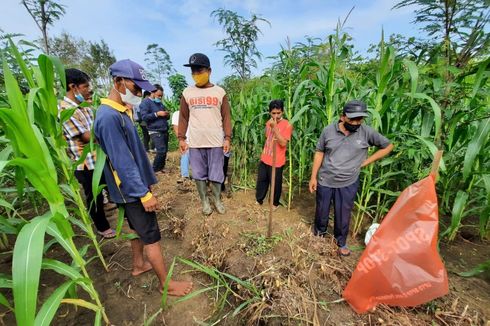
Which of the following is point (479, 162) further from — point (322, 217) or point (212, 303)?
point (212, 303)

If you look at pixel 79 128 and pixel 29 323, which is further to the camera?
pixel 79 128

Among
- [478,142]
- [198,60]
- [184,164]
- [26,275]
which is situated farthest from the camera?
[184,164]

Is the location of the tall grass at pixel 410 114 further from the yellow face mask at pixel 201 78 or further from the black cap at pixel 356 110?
the yellow face mask at pixel 201 78

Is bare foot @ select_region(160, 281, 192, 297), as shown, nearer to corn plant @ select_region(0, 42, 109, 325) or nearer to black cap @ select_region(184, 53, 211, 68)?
corn plant @ select_region(0, 42, 109, 325)

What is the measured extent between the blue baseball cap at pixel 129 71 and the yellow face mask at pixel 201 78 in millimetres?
896

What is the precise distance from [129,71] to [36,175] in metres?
0.89

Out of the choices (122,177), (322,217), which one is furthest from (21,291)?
(322,217)

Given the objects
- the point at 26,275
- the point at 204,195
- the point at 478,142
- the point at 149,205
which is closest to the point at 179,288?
the point at 149,205

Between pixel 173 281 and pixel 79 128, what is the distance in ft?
5.48

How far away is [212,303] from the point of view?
1.86m

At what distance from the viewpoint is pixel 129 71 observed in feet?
5.29

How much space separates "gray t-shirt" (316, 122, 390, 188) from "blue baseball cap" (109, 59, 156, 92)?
155cm

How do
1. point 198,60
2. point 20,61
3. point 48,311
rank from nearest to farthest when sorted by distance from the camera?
point 48,311, point 20,61, point 198,60

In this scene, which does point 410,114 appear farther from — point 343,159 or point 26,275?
point 26,275
